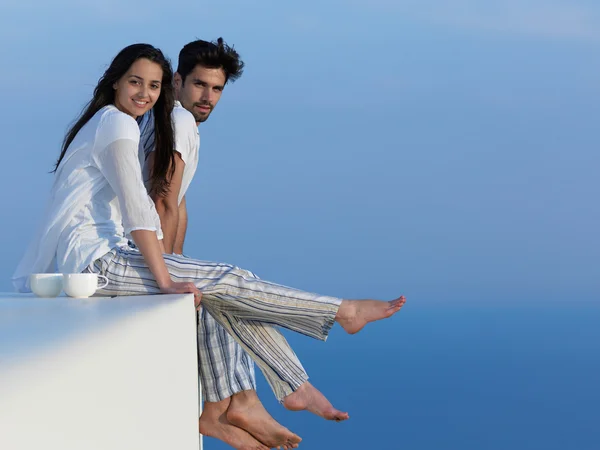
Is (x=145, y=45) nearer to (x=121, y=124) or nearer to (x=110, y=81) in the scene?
(x=110, y=81)

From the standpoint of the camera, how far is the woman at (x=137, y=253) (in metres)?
2.96

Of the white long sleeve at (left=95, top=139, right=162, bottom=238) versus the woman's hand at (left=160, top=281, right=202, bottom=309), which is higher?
the white long sleeve at (left=95, top=139, right=162, bottom=238)

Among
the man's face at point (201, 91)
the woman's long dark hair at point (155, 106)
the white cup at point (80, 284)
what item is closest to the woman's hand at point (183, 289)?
the white cup at point (80, 284)

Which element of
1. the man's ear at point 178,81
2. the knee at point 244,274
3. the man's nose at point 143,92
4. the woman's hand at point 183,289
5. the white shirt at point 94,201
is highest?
the man's ear at point 178,81

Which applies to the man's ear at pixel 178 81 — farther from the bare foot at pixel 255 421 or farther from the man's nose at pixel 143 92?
the bare foot at pixel 255 421

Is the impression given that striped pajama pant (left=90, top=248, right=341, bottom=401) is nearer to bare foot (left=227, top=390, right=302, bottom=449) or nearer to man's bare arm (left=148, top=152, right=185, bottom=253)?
bare foot (left=227, top=390, right=302, bottom=449)

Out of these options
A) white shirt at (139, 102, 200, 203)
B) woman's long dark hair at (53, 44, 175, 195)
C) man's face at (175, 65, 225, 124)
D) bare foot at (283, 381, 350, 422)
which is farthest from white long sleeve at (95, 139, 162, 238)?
man's face at (175, 65, 225, 124)

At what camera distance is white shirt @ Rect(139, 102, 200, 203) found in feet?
11.5

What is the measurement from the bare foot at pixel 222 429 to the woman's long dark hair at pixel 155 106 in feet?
2.88

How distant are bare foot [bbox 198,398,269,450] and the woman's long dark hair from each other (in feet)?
2.88

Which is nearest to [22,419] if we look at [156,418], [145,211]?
[156,418]

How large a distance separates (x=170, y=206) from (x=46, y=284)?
0.72 m

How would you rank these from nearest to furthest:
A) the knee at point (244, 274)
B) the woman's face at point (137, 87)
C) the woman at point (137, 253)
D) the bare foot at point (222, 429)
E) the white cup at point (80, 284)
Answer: the white cup at point (80, 284) → the woman at point (137, 253) → the knee at point (244, 274) → the woman's face at point (137, 87) → the bare foot at point (222, 429)

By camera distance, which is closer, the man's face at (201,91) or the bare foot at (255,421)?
the bare foot at (255,421)
